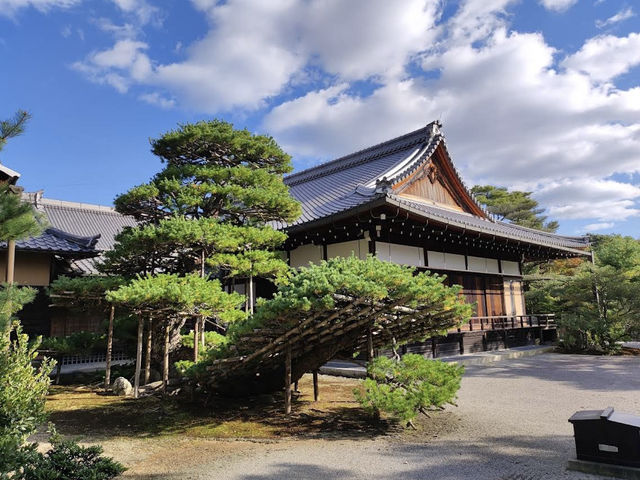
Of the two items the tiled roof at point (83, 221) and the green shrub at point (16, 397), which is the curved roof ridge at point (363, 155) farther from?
the green shrub at point (16, 397)

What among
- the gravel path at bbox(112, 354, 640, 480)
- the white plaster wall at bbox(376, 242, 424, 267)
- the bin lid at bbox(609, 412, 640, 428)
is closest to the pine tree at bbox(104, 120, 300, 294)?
the white plaster wall at bbox(376, 242, 424, 267)

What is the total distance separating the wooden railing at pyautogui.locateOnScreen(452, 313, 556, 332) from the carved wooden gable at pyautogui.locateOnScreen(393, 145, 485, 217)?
4.55 m

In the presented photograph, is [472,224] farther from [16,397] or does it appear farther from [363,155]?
[16,397]

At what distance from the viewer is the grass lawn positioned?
642 cm

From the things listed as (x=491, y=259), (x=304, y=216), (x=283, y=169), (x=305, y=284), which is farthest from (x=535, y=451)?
(x=491, y=259)

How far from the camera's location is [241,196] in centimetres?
915

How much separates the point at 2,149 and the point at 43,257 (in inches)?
381

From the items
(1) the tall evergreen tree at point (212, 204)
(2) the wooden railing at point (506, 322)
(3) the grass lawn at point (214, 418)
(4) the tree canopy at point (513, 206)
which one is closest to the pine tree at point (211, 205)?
(1) the tall evergreen tree at point (212, 204)

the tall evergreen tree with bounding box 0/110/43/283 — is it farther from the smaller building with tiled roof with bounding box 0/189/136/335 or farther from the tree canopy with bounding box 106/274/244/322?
the smaller building with tiled roof with bounding box 0/189/136/335

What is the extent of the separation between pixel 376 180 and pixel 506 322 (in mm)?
8445

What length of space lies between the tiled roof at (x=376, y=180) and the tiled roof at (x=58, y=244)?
602 centimetres

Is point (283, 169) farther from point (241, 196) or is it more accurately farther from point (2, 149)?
point (2, 149)

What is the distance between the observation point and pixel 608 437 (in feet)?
14.5

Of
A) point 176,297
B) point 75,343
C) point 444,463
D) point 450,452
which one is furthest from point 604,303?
point 75,343
